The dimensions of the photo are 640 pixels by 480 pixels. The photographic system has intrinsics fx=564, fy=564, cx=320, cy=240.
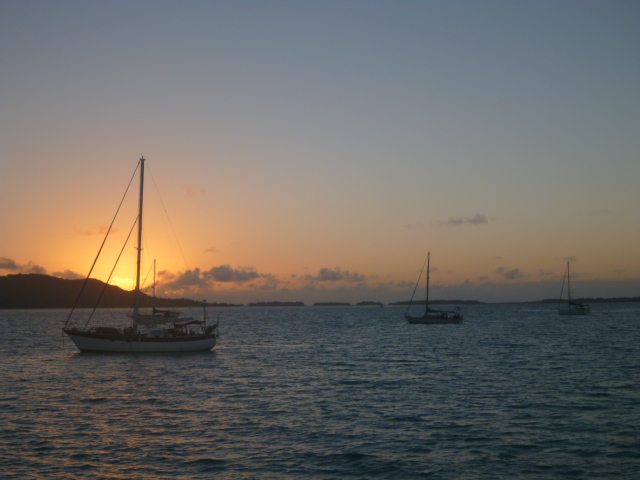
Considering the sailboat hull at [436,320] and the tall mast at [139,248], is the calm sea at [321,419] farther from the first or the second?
the sailboat hull at [436,320]

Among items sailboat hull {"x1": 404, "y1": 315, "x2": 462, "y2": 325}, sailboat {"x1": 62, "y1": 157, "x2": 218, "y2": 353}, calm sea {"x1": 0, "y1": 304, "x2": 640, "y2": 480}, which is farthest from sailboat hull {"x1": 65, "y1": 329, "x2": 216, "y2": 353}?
sailboat hull {"x1": 404, "y1": 315, "x2": 462, "y2": 325}

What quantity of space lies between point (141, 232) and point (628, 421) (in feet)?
150

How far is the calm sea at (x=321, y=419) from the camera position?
20.2 meters

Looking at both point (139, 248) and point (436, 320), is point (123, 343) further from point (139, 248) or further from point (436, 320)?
point (436, 320)

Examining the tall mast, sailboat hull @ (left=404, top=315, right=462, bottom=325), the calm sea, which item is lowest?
sailboat hull @ (left=404, top=315, right=462, bottom=325)

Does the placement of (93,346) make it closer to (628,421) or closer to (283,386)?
(283,386)

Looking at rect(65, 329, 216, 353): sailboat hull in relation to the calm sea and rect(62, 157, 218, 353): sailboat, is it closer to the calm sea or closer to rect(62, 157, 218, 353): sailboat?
rect(62, 157, 218, 353): sailboat

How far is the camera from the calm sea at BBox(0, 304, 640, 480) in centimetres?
2023

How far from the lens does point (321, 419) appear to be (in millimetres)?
27656

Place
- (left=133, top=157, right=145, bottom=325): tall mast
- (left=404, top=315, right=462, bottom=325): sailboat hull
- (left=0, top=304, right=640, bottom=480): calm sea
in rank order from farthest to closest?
1. (left=404, top=315, right=462, bottom=325): sailboat hull
2. (left=133, top=157, right=145, bottom=325): tall mast
3. (left=0, top=304, right=640, bottom=480): calm sea

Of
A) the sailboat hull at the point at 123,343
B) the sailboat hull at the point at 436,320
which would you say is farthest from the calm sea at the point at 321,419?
the sailboat hull at the point at 436,320

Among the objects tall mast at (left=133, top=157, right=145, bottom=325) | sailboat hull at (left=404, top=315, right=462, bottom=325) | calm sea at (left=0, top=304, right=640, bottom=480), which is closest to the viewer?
calm sea at (left=0, top=304, right=640, bottom=480)

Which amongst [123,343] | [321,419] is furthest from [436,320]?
[321,419]

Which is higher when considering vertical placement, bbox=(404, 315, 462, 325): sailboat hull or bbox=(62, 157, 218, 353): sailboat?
bbox=(62, 157, 218, 353): sailboat
